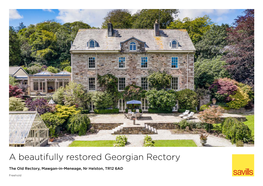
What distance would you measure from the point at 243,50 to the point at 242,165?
52.9ft

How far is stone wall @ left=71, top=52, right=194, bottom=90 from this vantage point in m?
19.0

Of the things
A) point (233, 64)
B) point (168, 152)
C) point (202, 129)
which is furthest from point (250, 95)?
point (168, 152)

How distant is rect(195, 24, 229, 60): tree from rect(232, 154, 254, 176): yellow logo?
21.2 m

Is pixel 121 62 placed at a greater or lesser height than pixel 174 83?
greater

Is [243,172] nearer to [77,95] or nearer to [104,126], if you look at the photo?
[104,126]

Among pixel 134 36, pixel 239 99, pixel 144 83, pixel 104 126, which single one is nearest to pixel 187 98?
pixel 144 83

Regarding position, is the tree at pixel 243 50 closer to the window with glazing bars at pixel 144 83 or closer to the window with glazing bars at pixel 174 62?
the window with glazing bars at pixel 174 62

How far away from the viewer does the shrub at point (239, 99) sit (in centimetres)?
1819

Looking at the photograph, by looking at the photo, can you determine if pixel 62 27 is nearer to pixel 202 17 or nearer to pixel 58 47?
pixel 58 47

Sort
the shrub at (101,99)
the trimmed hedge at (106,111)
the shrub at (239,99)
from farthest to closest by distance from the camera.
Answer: the trimmed hedge at (106,111) → the shrub at (239,99) → the shrub at (101,99)

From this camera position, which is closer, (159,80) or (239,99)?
(239,99)

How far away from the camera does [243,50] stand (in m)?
18.9

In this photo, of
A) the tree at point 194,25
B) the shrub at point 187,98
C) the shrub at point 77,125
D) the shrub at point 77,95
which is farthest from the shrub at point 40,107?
the tree at point 194,25

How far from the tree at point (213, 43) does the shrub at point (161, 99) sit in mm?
12667
